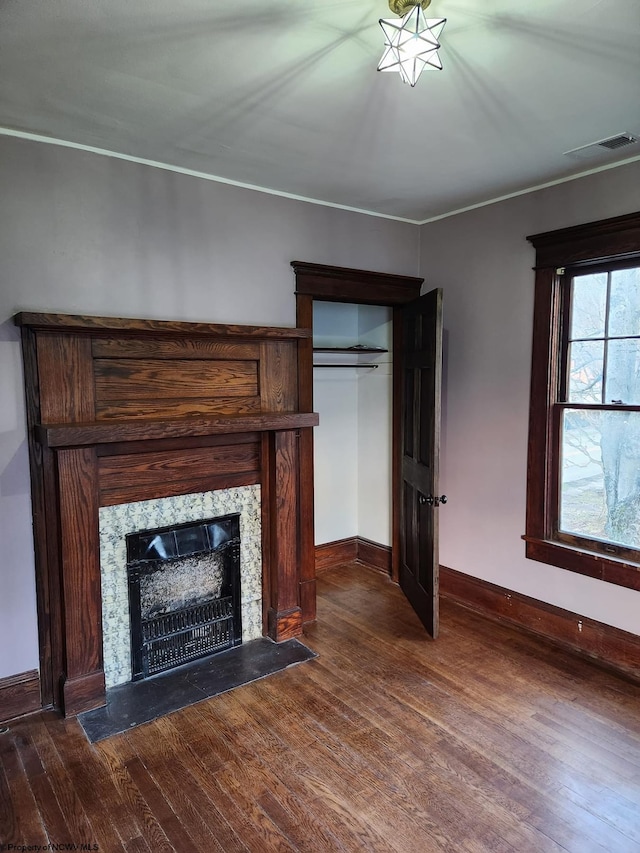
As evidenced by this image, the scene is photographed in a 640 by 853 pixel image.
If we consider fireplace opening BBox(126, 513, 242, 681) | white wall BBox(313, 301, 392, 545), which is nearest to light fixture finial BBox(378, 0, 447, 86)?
fireplace opening BBox(126, 513, 242, 681)

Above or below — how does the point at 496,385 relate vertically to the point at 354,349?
below

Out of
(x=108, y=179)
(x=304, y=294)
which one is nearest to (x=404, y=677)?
(x=304, y=294)

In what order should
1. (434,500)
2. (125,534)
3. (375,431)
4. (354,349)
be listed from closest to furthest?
(125,534) < (434,500) < (354,349) < (375,431)

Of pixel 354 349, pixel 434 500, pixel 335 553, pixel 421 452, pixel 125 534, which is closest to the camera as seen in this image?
pixel 125 534

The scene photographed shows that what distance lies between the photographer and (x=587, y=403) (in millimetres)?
3035

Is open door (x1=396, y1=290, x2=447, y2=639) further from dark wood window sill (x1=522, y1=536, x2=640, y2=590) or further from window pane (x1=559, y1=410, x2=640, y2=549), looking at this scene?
window pane (x1=559, y1=410, x2=640, y2=549)

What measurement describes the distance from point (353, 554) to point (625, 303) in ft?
9.30

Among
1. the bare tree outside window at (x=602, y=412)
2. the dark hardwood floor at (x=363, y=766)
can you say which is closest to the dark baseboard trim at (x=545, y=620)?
the dark hardwood floor at (x=363, y=766)

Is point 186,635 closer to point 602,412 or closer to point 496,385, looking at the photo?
point 496,385

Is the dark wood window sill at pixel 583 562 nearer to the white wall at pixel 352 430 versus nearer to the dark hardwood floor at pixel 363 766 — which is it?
the dark hardwood floor at pixel 363 766

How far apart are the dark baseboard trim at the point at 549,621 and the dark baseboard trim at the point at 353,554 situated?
60 centimetres

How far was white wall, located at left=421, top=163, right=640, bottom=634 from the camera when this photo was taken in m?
3.04

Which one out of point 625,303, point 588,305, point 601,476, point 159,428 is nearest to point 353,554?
point 601,476

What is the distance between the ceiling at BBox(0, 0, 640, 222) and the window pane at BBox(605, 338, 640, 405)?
952mm
